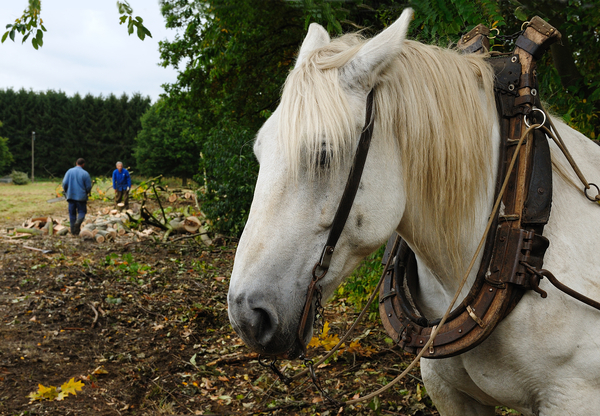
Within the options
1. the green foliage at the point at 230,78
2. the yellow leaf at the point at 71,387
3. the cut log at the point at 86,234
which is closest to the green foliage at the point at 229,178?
the green foliage at the point at 230,78

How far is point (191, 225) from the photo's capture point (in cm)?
973

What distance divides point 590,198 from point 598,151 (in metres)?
0.35

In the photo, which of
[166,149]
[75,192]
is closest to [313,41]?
[75,192]

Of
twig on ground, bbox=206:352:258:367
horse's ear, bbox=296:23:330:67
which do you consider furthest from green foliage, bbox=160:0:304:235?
horse's ear, bbox=296:23:330:67

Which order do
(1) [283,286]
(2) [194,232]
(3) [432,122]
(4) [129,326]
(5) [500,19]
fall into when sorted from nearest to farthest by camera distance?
(1) [283,286] → (3) [432,122] → (5) [500,19] → (4) [129,326] → (2) [194,232]

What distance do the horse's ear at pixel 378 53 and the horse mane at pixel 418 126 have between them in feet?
0.15

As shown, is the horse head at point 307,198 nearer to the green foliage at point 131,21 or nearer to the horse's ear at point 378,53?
the horse's ear at point 378,53

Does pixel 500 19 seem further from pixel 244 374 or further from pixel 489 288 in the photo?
pixel 244 374

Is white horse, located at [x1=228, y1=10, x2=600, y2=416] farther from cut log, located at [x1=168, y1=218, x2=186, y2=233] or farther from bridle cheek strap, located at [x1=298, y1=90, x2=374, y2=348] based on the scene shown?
cut log, located at [x1=168, y1=218, x2=186, y2=233]

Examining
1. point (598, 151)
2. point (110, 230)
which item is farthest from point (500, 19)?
point (110, 230)

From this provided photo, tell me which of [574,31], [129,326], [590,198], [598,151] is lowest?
[129,326]

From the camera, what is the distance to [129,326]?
4777 millimetres

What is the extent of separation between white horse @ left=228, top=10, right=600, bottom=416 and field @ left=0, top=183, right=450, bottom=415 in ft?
5.89

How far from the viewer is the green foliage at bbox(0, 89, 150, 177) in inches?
1277
